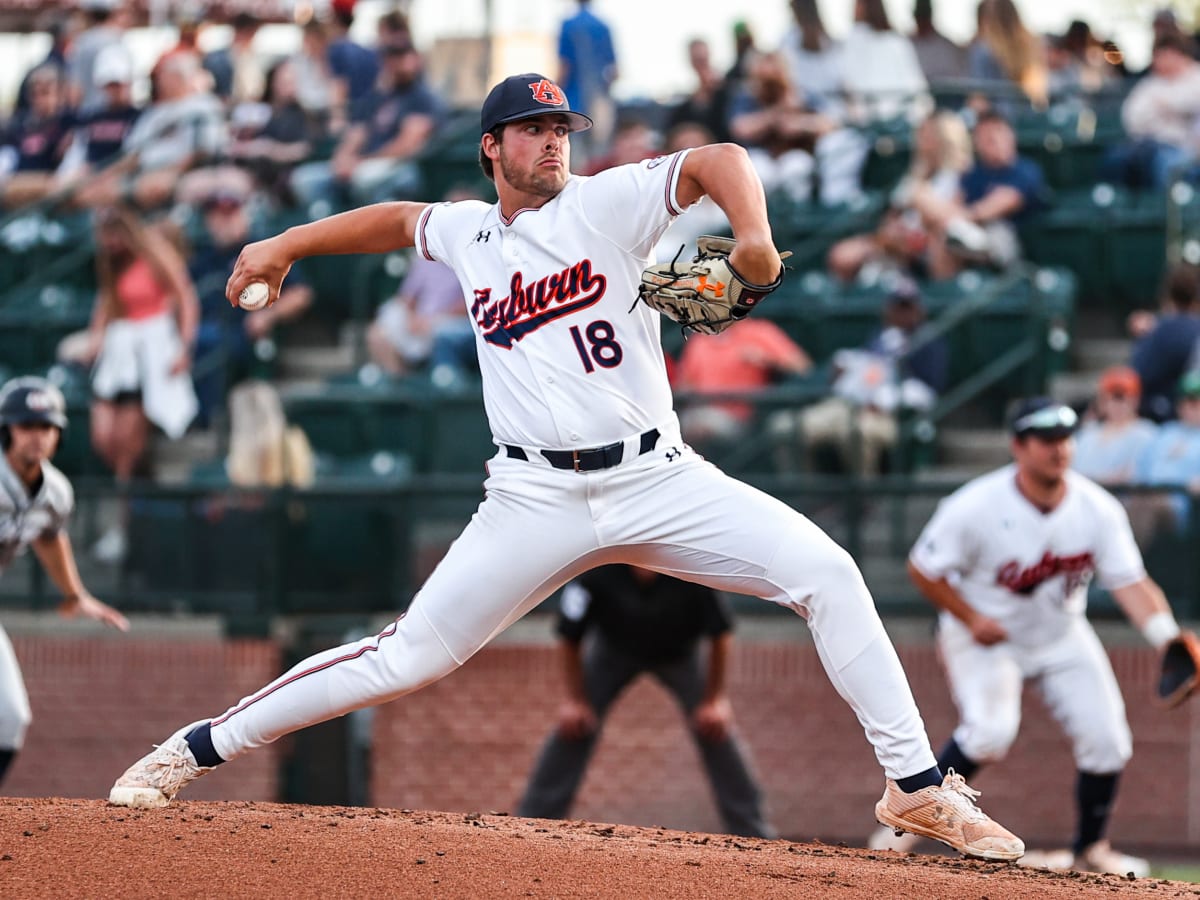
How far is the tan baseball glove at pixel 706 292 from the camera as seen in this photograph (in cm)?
467

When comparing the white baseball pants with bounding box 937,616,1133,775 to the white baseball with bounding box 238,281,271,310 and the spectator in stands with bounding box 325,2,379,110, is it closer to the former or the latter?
the white baseball with bounding box 238,281,271,310

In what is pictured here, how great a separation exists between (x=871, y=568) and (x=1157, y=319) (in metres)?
2.28

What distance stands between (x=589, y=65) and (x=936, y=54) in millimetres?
2544

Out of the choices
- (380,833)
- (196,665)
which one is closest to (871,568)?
(196,665)

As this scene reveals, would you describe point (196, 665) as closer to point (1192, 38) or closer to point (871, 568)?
point (871, 568)

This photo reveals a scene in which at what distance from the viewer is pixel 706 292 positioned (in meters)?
4.68

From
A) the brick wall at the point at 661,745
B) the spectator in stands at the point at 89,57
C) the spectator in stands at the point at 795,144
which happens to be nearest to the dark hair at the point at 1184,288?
the brick wall at the point at 661,745

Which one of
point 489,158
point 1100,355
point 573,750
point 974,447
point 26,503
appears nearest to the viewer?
point 489,158

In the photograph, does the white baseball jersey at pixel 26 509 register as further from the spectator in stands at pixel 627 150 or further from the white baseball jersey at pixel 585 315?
the spectator in stands at pixel 627 150

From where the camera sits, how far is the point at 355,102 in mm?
14375

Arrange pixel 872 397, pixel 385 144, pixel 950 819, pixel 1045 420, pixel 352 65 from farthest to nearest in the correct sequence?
pixel 352 65 < pixel 385 144 < pixel 872 397 < pixel 1045 420 < pixel 950 819

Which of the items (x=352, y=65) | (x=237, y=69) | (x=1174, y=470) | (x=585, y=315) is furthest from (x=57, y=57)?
(x=585, y=315)

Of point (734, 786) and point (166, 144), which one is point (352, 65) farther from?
point (734, 786)

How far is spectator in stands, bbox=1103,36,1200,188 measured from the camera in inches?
463
